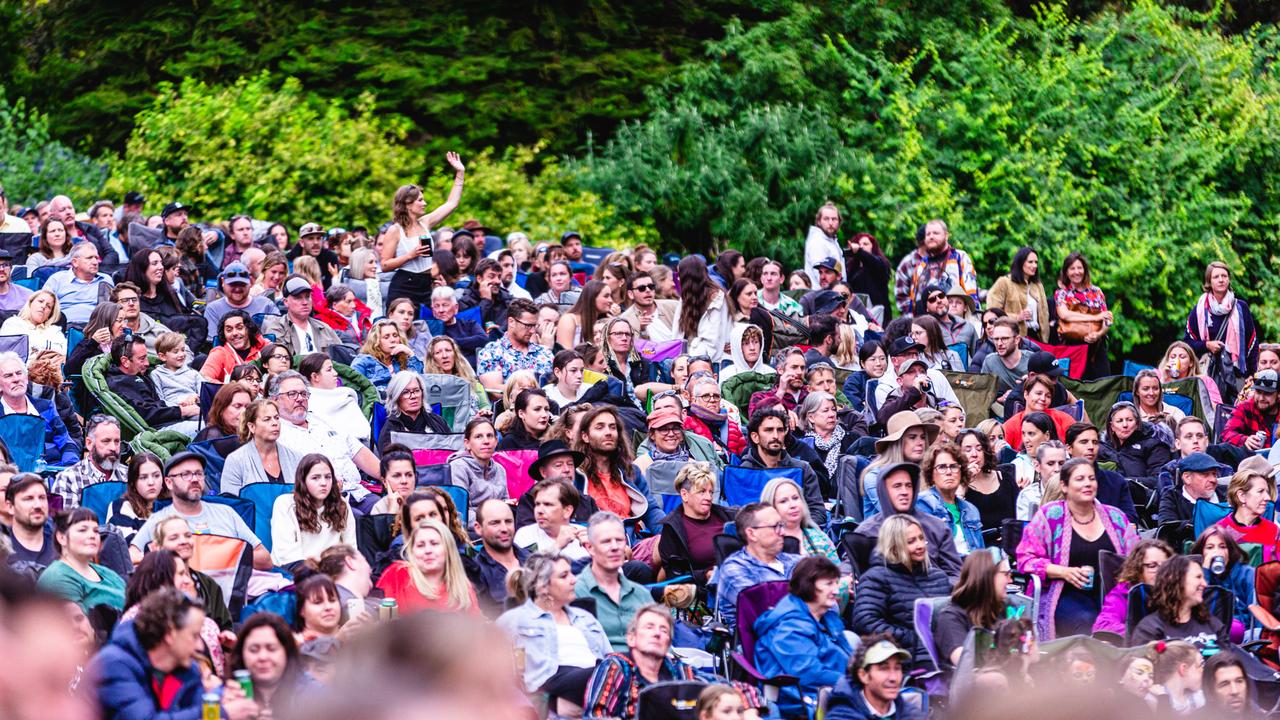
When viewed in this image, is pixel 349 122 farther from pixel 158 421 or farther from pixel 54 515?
pixel 54 515

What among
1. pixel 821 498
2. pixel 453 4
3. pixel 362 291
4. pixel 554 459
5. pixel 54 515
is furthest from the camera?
pixel 453 4

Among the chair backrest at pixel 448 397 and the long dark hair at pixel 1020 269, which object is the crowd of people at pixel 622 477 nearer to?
the chair backrest at pixel 448 397

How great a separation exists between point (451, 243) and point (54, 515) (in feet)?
23.5

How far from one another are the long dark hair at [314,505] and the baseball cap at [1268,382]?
22.6ft

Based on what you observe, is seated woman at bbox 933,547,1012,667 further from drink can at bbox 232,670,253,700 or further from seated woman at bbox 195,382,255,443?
seated woman at bbox 195,382,255,443

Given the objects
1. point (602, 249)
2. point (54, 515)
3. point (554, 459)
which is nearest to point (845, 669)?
point (554, 459)

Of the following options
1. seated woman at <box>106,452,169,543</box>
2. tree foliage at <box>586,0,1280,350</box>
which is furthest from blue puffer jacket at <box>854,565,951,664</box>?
tree foliage at <box>586,0,1280,350</box>

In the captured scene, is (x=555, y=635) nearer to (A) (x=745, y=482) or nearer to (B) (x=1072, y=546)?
(A) (x=745, y=482)

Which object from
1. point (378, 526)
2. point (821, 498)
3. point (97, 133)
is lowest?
point (97, 133)

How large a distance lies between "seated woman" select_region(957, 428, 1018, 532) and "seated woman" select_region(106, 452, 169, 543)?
448 cm

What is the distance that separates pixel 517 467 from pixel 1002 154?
10455mm

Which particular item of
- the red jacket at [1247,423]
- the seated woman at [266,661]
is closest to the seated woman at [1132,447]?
the red jacket at [1247,423]

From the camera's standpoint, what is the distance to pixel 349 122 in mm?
18969

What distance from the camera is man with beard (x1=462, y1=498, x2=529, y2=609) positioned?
8.09 metres
